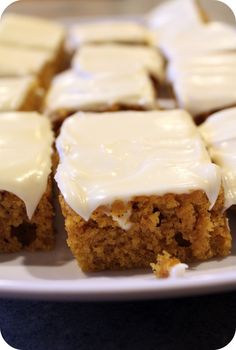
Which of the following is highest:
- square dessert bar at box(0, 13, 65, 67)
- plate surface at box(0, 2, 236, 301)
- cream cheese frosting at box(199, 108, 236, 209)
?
cream cheese frosting at box(199, 108, 236, 209)

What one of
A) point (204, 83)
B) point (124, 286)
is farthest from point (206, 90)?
point (124, 286)

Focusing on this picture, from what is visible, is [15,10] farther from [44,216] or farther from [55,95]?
[44,216]

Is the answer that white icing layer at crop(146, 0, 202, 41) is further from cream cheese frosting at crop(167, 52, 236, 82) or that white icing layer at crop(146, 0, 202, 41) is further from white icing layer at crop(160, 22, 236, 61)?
cream cheese frosting at crop(167, 52, 236, 82)

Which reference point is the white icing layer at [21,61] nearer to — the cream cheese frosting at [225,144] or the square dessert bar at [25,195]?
the square dessert bar at [25,195]

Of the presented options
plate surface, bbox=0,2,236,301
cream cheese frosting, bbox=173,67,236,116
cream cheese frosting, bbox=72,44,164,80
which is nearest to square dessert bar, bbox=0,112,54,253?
plate surface, bbox=0,2,236,301

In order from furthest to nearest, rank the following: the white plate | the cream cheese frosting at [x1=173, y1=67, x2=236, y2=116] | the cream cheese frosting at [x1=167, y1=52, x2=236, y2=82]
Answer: the cream cheese frosting at [x1=167, y1=52, x2=236, y2=82], the cream cheese frosting at [x1=173, y1=67, x2=236, y2=116], the white plate

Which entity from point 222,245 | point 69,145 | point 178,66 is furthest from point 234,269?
point 178,66

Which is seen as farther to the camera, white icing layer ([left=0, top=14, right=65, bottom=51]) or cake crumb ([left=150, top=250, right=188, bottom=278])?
white icing layer ([left=0, top=14, right=65, bottom=51])
